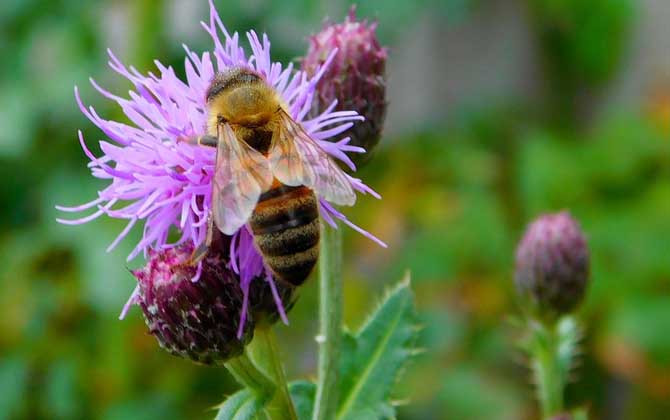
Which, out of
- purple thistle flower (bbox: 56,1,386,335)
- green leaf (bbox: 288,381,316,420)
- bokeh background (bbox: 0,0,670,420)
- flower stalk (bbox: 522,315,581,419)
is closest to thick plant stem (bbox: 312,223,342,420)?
green leaf (bbox: 288,381,316,420)

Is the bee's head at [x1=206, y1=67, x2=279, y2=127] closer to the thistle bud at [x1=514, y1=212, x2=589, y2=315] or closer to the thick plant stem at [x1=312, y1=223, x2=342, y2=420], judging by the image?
the thick plant stem at [x1=312, y1=223, x2=342, y2=420]

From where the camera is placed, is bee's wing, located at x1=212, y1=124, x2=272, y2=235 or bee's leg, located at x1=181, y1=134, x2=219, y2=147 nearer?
bee's wing, located at x1=212, y1=124, x2=272, y2=235

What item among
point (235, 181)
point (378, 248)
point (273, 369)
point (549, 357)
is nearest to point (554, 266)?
point (549, 357)

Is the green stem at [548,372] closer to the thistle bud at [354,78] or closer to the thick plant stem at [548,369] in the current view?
the thick plant stem at [548,369]

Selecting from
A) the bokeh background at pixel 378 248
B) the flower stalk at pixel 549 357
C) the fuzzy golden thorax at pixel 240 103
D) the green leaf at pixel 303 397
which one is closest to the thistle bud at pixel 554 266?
the flower stalk at pixel 549 357

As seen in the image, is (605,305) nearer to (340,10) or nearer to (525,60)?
(340,10)

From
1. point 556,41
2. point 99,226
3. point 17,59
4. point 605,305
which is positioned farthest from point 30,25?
point 556,41
